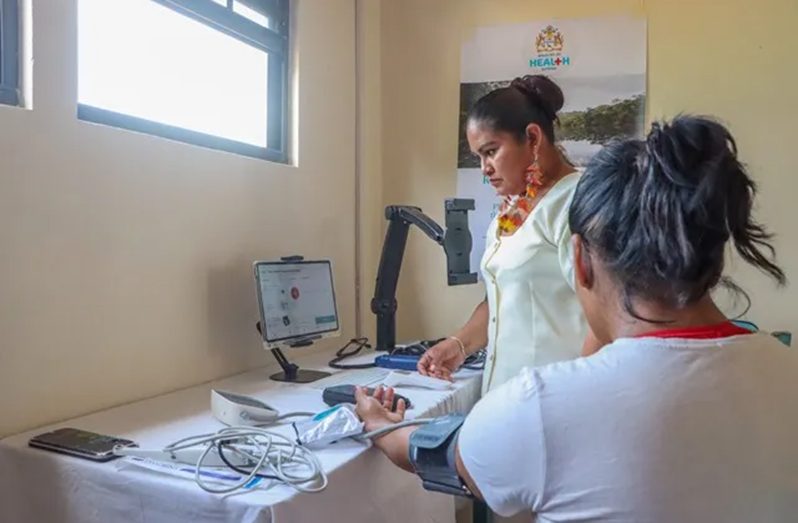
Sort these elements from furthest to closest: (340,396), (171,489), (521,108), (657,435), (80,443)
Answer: (521,108) < (340,396) < (80,443) < (171,489) < (657,435)

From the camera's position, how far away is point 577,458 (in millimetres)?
701

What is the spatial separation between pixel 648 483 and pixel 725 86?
2.06m

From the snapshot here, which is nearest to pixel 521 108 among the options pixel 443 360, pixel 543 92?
pixel 543 92

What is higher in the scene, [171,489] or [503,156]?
[503,156]

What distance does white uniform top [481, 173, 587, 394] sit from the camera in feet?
4.92

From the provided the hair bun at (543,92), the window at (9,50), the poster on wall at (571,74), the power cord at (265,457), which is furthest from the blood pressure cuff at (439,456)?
the poster on wall at (571,74)

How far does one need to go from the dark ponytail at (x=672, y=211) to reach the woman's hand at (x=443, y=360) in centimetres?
107

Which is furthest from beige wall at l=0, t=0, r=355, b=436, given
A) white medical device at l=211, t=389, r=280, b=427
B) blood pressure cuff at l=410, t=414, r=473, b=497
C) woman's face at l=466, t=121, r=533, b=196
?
blood pressure cuff at l=410, t=414, r=473, b=497

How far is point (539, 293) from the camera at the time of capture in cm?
153

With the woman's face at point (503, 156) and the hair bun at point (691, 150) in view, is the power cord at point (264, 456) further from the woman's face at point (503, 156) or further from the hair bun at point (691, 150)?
the woman's face at point (503, 156)

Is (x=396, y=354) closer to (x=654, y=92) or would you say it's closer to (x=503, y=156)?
(x=503, y=156)

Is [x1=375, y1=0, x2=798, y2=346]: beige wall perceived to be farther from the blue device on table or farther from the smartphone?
the smartphone

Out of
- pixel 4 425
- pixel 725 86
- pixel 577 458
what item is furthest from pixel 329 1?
pixel 577 458

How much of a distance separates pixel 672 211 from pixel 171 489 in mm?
825
